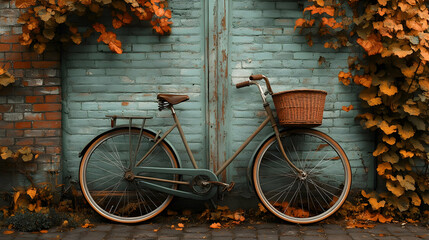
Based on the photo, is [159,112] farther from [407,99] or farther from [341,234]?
[407,99]

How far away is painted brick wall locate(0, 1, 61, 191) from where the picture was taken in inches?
179

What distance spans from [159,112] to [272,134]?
122cm

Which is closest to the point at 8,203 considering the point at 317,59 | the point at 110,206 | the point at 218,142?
the point at 110,206

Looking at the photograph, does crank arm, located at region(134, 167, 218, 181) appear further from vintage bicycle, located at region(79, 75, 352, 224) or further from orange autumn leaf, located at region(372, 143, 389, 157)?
orange autumn leaf, located at region(372, 143, 389, 157)

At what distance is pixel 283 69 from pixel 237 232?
1756 mm

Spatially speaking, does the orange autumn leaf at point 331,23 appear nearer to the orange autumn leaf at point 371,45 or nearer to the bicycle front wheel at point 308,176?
the orange autumn leaf at point 371,45

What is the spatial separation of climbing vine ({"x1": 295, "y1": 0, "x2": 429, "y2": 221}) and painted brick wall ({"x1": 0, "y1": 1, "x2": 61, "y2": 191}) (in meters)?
2.68

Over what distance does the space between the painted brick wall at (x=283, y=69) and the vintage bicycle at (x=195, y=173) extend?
0.73 ft

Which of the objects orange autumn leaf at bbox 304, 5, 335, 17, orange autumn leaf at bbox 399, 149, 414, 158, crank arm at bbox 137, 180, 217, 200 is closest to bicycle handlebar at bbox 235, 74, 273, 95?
orange autumn leaf at bbox 304, 5, 335, 17

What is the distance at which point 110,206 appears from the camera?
4.66m

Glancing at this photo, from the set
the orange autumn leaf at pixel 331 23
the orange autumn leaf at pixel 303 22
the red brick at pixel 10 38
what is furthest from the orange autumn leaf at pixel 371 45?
the red brick at pixel 10 38

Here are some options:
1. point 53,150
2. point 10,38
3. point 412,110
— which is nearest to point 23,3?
point 10,38

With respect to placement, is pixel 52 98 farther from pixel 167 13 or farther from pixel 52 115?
pixel 167 13

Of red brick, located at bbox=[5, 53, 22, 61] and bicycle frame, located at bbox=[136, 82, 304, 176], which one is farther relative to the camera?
red brick, located at bbox=[5, 53, 22, 61]
